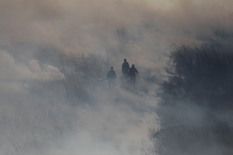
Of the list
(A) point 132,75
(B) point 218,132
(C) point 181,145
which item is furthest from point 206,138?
(A) point 132,75

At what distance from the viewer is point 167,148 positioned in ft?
238

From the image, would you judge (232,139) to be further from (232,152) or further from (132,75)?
(132,75)

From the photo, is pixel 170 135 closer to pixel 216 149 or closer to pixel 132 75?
pixel 216 149

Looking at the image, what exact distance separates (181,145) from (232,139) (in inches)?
606

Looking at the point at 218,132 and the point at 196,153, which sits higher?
the point at 218,132

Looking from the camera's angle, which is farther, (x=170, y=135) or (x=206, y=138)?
(x=206, y=138)

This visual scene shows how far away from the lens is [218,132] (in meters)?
79.5

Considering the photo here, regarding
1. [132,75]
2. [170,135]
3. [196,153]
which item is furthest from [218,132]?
[132,75]

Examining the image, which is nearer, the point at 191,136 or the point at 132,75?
the point at 132,75

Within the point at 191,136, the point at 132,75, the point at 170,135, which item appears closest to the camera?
the point at 132,75

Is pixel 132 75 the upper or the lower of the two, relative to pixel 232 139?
lower

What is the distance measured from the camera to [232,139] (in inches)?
3115

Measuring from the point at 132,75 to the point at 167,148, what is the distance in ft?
134

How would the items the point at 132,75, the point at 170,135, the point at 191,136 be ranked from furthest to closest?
the point at 191,136 < the point at 170,135 < the point at 132,75
